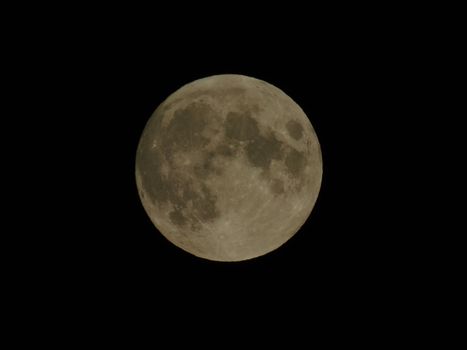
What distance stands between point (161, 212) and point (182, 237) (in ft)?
1.15

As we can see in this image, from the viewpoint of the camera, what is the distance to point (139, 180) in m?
4.65

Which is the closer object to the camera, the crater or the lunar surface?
the lunar surface

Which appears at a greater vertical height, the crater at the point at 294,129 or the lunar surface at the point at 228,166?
the crater at the point at 294,129

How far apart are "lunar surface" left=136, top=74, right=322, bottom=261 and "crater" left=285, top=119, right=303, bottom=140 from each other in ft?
0.04

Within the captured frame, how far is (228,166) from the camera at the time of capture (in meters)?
4.00

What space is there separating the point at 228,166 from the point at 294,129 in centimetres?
86

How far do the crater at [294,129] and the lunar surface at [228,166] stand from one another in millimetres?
11

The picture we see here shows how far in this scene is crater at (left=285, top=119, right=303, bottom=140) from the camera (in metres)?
4.35

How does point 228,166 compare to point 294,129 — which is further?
point 294,129

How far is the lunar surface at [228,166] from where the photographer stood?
159 inches

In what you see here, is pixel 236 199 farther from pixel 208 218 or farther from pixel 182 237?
pixel 182 237

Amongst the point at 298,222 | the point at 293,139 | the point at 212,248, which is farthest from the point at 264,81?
the point at 212,248

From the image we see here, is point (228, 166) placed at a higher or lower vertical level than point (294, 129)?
lower

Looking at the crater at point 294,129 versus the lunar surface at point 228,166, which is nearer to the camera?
the lunar surface at point 228,166
